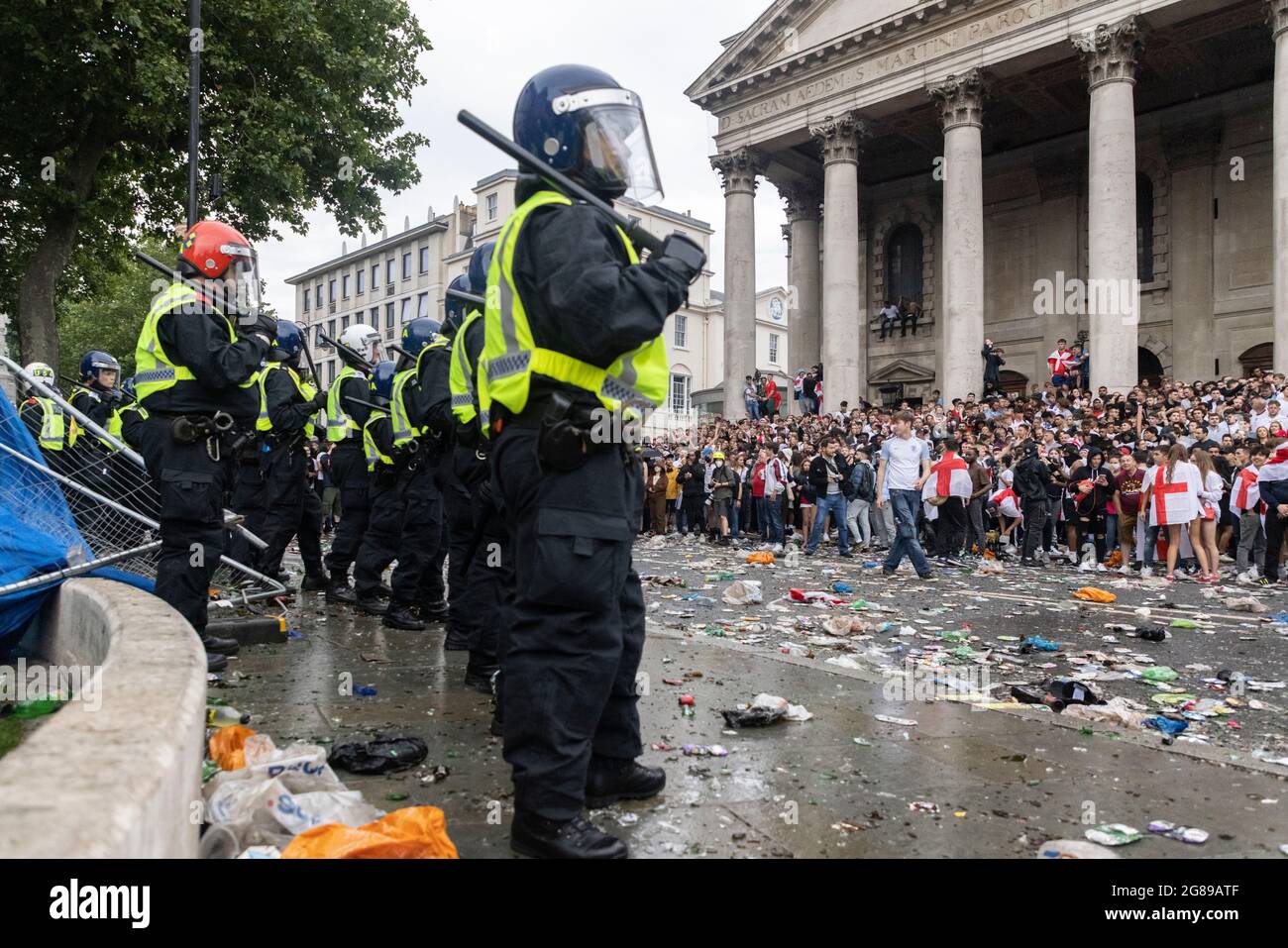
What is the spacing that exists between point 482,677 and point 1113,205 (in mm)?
21956

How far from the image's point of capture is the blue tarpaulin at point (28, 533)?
176 inches

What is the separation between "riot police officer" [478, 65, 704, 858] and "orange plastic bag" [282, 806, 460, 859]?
0.94ft

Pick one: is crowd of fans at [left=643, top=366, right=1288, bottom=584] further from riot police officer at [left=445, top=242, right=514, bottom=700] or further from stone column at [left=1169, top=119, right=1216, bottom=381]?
stone column at [left=1169, top=119, right=1216, bottom=381]

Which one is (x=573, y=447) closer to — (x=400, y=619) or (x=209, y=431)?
(x=209, y=431)

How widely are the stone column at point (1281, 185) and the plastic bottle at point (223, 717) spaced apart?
21.3 m

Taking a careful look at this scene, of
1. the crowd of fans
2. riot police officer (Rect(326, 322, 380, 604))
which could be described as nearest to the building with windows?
the crowd of fans

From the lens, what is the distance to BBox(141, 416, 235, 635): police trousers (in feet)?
15.2

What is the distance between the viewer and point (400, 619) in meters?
6.54

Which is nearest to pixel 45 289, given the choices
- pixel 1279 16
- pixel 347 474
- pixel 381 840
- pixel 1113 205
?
pixel 347 474

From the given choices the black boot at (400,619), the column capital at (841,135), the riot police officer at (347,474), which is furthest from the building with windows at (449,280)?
the black boot at (400,619)

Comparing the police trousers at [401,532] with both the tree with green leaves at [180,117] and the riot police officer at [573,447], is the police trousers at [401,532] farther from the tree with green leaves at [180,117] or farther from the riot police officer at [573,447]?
the tree with green leaves at [180,117]
